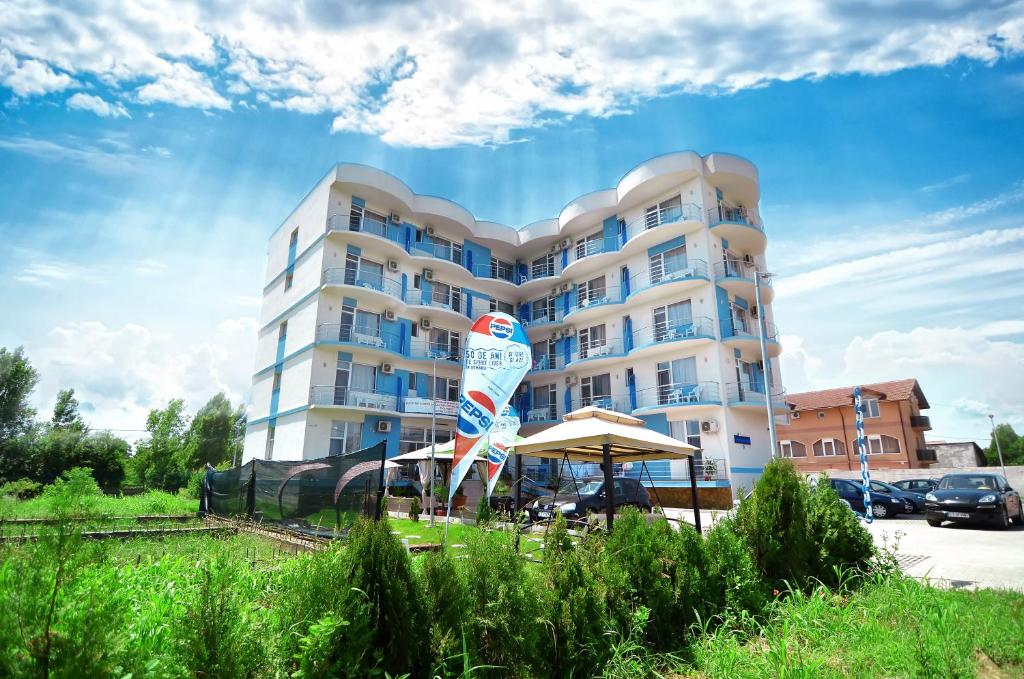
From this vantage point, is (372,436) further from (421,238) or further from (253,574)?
(253,574)

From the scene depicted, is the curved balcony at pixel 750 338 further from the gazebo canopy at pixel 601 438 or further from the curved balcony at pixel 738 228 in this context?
the gazebo canopy at pixel 601 438

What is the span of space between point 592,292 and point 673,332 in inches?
234

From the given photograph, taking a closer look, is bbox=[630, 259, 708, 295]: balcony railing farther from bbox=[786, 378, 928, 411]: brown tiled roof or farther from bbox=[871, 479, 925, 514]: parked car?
bbox=[786, 378, 928, 411]: brown tiled roof

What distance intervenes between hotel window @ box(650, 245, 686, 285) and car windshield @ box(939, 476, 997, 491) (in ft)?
40.0

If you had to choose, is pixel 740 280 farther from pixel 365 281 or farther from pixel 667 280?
pixel 365 281

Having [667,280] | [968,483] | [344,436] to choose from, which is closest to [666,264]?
[667,280]

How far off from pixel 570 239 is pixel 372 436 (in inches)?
606

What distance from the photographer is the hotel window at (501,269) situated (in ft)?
101

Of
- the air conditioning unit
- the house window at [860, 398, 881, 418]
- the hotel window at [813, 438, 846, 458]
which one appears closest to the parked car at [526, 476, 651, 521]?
the house window at [860, 398, 881, 418]

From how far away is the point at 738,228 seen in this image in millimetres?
23156

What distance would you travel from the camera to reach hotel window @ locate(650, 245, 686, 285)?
2369 cm

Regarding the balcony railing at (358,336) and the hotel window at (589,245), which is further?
the hotel window at (589,245)

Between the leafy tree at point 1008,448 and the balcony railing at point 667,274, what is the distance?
55.5 metres

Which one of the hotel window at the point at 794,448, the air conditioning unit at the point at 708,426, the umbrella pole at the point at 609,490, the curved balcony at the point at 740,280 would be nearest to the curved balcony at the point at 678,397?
the air conditioning unit at the point at 708,426
